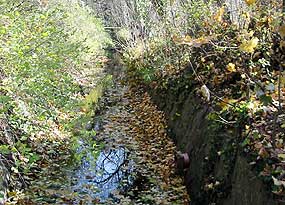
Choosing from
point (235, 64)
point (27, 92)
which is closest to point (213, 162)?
point (235, 64)

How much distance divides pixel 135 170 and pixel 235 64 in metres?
2.58

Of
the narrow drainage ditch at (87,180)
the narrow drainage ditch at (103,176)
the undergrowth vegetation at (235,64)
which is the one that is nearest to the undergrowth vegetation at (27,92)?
the narrow drainage ditch at (87,180)

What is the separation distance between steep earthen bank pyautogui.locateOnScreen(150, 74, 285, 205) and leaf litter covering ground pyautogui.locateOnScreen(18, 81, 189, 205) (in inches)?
14.1

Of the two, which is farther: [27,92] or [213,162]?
[27,92]

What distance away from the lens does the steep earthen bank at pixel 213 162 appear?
4191mm

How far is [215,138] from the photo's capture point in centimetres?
561

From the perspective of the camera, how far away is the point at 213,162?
214 inches

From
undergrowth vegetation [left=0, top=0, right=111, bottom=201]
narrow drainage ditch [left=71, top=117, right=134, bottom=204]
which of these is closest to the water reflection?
narrow drainage ditch [left=71, top=117, right=134, bottom=204]

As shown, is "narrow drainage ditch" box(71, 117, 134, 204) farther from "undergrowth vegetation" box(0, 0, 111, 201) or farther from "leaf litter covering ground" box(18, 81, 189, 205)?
"undergrowth vegetation" box(0, 0, 111, 201)

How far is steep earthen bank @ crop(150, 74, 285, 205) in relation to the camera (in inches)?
165

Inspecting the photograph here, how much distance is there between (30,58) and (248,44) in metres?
3.24

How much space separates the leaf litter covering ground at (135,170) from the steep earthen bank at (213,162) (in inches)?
14.1

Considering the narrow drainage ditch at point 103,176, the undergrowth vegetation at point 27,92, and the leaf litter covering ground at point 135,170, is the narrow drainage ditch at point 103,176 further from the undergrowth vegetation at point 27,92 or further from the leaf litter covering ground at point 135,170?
the undergrowth vegetation at point 27,92

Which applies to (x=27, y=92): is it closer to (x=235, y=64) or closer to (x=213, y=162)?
(x=213, y=162)
